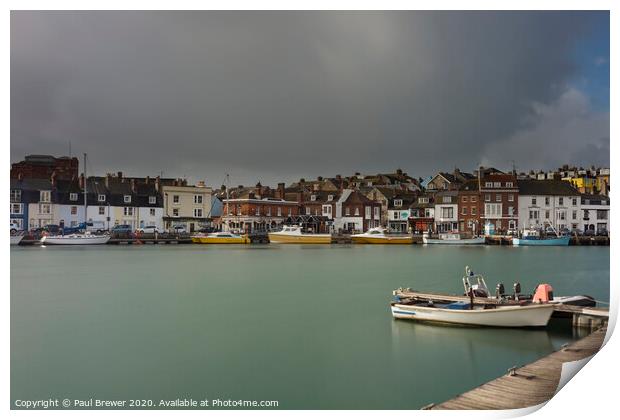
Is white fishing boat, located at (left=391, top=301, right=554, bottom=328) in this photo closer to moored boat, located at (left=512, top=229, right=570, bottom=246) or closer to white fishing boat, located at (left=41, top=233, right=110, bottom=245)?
white fishing boat, located at (left=41, top=233, right=110, bottom=245)

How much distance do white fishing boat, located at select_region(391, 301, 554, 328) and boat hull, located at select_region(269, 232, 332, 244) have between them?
20.6 m

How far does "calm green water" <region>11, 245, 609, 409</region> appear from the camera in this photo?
17.7 ft

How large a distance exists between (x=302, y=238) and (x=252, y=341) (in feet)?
70.3

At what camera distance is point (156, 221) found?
84.4 ft

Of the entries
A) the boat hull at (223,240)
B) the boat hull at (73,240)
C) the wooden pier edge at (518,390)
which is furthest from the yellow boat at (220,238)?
the wooden pier edge at (518,390)

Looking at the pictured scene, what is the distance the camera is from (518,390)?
4715 mm

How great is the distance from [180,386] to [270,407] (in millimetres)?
914

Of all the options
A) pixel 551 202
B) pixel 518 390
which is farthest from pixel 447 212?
pixel 518 390

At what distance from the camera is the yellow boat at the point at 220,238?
87.0 ft

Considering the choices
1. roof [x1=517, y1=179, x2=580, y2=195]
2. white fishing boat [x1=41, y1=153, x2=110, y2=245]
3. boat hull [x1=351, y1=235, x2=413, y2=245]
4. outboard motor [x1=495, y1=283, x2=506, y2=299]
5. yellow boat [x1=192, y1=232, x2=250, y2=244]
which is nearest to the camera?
outboard motor [x1=495, y1=283, x2=506, y2=299]

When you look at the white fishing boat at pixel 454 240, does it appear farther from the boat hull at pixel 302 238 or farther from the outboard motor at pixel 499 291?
the outboard motor at pixel 499 291

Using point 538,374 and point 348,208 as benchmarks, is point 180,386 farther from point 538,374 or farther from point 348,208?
point 348,208

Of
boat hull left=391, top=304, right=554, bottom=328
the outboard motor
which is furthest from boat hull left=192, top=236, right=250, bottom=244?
boat hull left=391, top=304, right=554, bottom=328

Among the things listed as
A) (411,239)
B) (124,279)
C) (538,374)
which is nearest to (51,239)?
(124,279)
